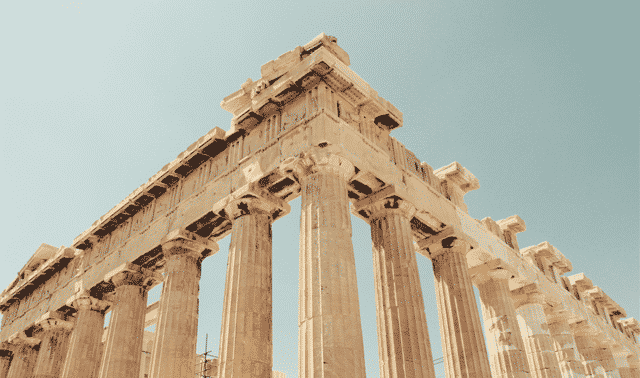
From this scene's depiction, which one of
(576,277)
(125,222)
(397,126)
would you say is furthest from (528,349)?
(125,222)

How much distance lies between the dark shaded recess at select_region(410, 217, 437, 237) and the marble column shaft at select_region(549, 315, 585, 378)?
36.5ft

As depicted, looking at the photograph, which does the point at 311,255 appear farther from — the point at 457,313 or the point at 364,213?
the point at 457,313

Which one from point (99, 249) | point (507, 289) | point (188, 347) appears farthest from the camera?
point (99, 249)

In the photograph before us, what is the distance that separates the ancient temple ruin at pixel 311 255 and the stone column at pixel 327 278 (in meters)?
0.04

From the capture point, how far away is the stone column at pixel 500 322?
19234mm

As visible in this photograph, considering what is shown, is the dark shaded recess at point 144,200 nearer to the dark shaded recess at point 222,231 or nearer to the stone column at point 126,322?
the stone column at point 126,322

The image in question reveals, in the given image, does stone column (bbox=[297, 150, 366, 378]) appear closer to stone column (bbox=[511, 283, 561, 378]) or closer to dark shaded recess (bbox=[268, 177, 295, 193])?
dark shaded recess (bbox=[268, 177, 295, 193])

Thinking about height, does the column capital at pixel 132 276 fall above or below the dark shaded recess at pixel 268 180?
below

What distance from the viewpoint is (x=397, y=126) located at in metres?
18.3

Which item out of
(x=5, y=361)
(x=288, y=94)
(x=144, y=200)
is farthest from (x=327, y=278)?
(x=5, y=361)

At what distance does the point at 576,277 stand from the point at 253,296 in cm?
2360

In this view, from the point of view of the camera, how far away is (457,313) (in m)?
17.8

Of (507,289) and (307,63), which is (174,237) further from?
(507,289)

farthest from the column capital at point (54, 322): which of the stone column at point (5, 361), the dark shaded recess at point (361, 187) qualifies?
the dark shaded recess at point (361, 187)
